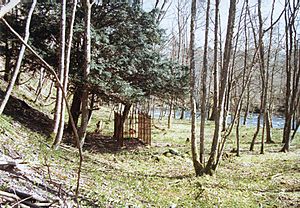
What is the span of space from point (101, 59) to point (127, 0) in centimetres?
286

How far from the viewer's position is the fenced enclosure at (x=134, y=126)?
1339 cm

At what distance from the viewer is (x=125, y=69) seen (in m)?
11.4

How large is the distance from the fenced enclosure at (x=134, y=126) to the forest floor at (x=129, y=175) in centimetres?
76

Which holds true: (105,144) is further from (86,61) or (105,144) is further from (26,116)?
(86,61)

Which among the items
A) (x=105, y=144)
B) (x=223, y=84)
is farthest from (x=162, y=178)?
(x=105, y=144)

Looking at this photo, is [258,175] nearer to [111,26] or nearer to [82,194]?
[82,194]

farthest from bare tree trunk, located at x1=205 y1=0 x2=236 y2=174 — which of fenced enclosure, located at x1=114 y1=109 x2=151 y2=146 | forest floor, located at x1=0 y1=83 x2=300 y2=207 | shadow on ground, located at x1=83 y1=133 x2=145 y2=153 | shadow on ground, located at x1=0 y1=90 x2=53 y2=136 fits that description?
shadow on ground, located at x1=0 y1=90 x2=53 y2=136

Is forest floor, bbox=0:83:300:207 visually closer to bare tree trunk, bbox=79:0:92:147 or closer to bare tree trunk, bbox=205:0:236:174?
bare tree trunk, bbox=205:0:236:174

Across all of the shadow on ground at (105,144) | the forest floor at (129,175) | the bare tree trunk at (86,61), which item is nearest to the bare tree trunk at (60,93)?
the forest floor at (129,175)

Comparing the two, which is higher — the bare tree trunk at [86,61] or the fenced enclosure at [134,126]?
the bare tree trunk at [86,61]

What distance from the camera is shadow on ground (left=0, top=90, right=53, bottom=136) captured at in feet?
34.7

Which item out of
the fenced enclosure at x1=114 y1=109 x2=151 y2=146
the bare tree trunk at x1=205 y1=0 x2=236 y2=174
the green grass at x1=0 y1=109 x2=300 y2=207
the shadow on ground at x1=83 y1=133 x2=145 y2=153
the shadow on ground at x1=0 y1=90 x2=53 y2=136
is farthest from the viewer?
the fenced enclosure at x1=114 y1=109 x2=151 y2=146

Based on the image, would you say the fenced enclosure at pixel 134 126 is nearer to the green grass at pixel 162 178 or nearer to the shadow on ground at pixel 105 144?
the shadow on ground at pixel 105 144

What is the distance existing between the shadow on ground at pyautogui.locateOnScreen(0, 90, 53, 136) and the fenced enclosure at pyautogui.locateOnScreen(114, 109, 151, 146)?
2.79m
